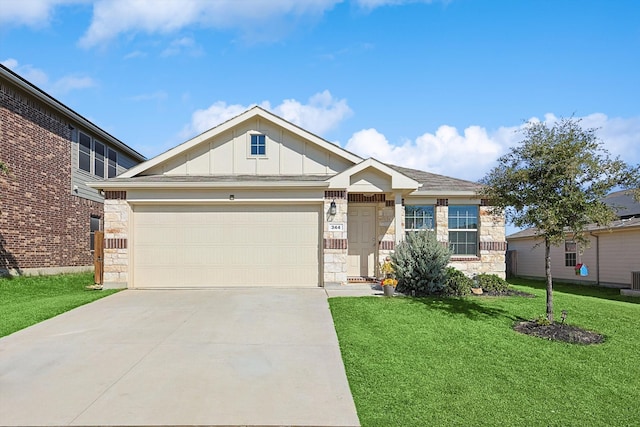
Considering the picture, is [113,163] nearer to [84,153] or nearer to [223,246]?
[84,153]

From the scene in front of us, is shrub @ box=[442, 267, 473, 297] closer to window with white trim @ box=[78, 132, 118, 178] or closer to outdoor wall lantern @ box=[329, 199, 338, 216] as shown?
outdoor wall lantern @ box=[329, 199, 338, 216]

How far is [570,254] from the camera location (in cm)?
1966

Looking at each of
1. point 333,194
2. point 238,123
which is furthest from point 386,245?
point 238,123

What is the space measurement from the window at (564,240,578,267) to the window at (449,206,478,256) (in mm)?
7499

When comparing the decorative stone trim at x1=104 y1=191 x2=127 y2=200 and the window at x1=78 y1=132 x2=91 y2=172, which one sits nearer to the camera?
the decorative stone trim at x1=104 y1=191 x2=127 y2=200

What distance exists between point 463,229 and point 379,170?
3.86 m

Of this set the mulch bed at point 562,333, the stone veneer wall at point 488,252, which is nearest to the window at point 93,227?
the stone veneer wall at point 488,252

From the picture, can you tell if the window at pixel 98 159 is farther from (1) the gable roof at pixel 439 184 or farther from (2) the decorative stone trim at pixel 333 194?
(1) the gable roof at pixel 439 184

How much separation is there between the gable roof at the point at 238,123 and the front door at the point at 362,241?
76.2 inches

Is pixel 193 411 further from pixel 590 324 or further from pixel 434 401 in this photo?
pixel 590 324

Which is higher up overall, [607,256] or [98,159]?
[98,159]

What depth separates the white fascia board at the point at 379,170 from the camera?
1277cm

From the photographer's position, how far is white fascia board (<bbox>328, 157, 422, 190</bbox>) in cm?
1277

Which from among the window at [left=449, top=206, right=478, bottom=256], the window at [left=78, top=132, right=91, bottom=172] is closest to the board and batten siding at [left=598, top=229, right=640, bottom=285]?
the window at [left=449, top=206, right=478, bottom=256]
